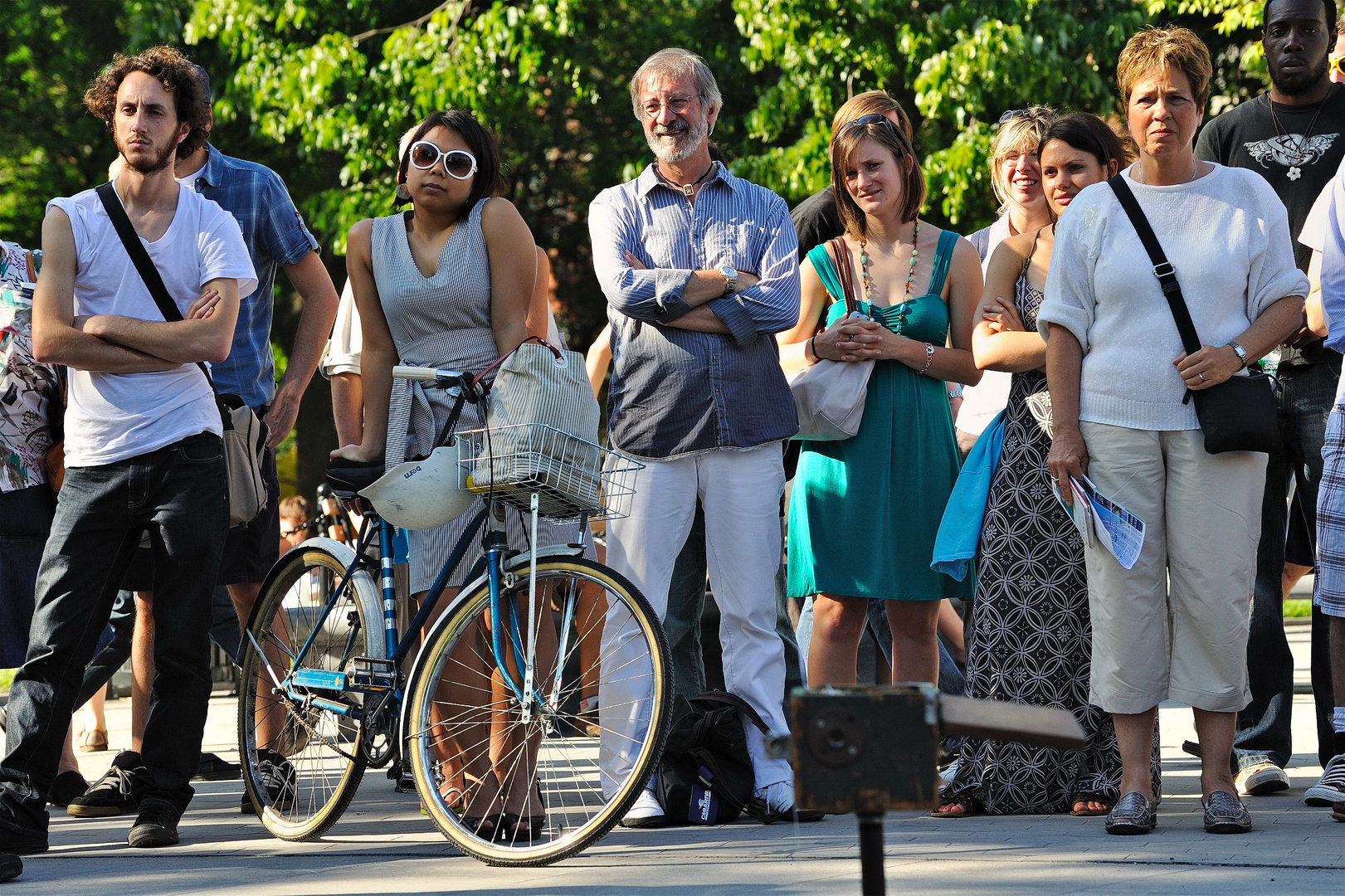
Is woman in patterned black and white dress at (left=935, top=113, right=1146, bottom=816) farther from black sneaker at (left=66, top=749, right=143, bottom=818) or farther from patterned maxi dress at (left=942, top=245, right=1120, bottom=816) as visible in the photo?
black sneaker at (left=66, top=749, right=143, bottom=818)

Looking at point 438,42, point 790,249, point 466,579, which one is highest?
point 438,42

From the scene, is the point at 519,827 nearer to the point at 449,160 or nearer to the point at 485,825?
the point at 485,825

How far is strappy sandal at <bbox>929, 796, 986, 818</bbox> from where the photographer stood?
5188mm

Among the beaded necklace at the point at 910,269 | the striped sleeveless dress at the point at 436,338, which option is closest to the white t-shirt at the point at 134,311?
the striped sleeveless dress at the point at 436,338

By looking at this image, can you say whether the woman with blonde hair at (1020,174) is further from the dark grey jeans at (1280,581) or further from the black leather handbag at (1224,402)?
the dark grey jeans at (1280,581)

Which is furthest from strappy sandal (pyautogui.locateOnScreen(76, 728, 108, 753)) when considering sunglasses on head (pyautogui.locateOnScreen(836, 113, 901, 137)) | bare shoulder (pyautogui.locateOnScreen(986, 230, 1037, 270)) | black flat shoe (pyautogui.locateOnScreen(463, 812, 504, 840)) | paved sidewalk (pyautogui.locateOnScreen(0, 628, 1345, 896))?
bare shoulder (pyautogui.locateOnScreen(986, 230, 1037, 270))

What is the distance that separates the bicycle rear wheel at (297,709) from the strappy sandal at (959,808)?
1.81 m

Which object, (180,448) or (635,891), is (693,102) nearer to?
(180,448)

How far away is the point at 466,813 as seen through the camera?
4531 millimetres

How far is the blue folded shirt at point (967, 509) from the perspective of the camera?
17.0 feet

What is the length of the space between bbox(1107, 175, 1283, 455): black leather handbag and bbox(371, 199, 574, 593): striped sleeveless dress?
1.93 m

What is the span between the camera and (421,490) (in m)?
4.52

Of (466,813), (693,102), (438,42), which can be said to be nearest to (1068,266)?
(693,102)

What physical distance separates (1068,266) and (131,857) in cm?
321
